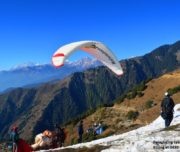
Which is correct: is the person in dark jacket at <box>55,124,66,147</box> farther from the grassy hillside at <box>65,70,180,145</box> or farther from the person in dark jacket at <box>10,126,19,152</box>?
the grassy hillside at <box>65,70,180,145</box>

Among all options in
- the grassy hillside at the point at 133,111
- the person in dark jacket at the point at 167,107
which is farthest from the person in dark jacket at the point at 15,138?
the grassy hillside at the point at 133,111

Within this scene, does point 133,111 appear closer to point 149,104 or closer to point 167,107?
point 149,104

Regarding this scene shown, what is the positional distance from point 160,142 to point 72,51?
12165mm

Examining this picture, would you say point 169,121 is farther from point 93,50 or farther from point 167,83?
point 167,83

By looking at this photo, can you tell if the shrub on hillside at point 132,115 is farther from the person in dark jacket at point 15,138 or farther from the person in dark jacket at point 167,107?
the person in dark jacket at point 15,138

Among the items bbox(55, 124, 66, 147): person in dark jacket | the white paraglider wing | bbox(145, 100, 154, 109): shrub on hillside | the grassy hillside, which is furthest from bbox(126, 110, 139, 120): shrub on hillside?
bbox(55, 124, 66, 147): person in dark jacket

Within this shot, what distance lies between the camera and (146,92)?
95.8 m

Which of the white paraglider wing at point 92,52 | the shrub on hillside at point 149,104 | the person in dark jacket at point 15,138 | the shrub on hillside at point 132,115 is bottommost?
the shrub on hillside at point 132,115

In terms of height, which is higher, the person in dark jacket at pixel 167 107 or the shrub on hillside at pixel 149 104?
the person in dark jacket at pixel 167 107

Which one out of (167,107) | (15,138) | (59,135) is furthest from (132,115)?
(15,138)

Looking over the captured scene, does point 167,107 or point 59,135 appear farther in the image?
point 59,135

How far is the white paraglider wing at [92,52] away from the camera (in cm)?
3288

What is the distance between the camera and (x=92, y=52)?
39.8 m

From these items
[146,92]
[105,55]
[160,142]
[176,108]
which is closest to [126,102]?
[146,92]
